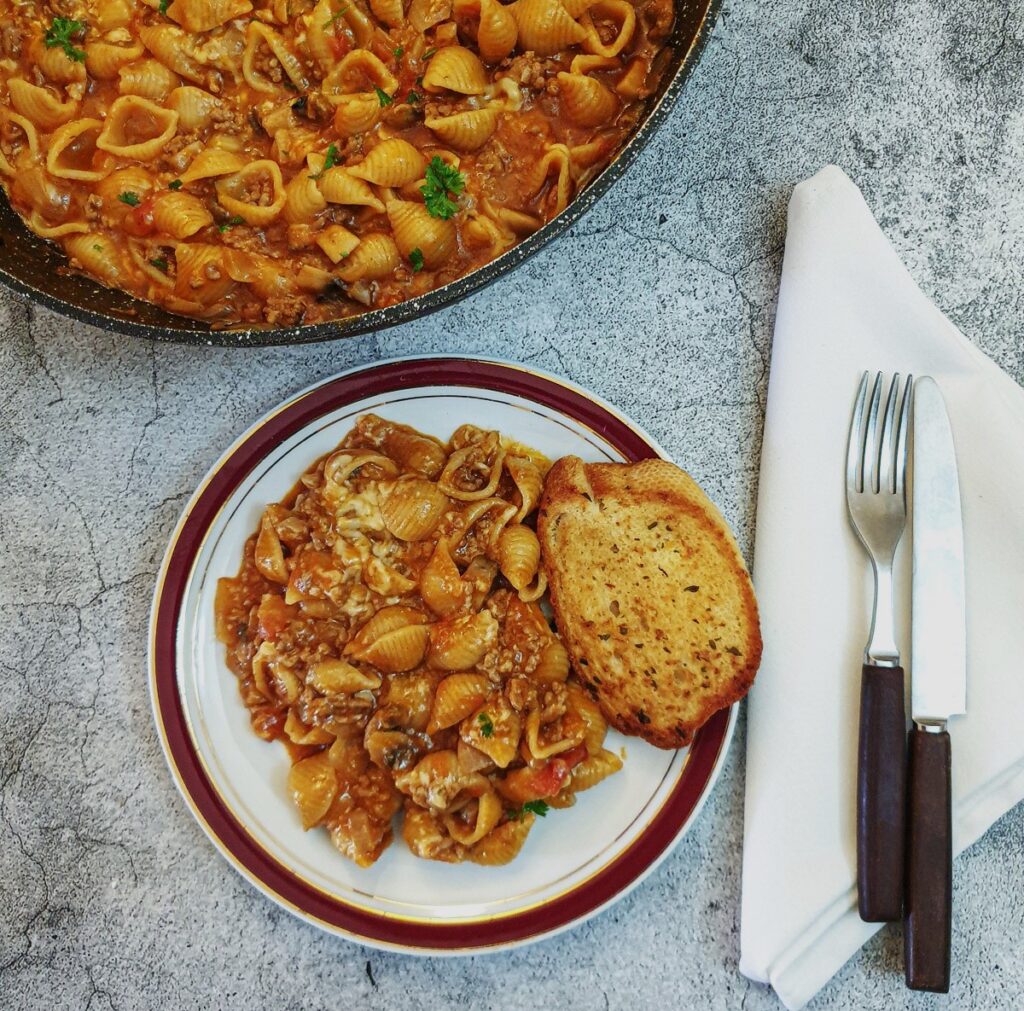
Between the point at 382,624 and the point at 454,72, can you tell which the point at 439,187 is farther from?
the point at 382,624

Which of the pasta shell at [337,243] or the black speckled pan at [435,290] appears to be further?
the pasta shell at [337,243]

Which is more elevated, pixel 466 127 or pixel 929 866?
pixel 466 127

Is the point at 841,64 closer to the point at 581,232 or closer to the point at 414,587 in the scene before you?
the point at 581,232

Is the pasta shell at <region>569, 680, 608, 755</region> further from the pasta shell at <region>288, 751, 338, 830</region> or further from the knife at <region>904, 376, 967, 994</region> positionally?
the knife at <region>904, 376, 967, 994</region>

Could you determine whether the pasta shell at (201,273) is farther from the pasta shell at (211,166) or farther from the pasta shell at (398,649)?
the pasta shell at (398,649)

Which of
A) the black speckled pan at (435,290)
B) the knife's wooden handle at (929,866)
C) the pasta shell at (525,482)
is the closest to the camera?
the black speckled pan at (435,290)

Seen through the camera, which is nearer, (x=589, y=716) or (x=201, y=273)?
(x=201, y=273)

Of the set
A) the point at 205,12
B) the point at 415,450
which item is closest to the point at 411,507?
the point at 415,450

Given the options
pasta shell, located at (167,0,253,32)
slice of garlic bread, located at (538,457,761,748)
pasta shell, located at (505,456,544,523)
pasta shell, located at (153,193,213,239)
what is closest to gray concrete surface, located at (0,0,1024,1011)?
slice of garlic bread, located at (538,457,761,748)

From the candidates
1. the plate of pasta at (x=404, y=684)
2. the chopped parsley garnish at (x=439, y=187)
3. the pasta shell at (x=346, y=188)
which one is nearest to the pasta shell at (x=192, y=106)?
the pasta shell at (x=346, y=188)
